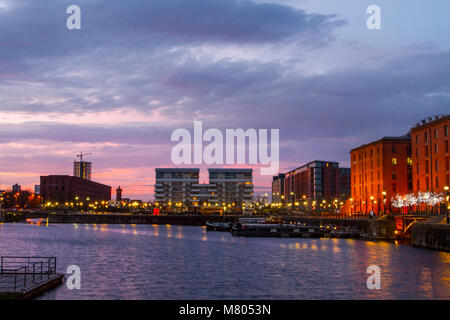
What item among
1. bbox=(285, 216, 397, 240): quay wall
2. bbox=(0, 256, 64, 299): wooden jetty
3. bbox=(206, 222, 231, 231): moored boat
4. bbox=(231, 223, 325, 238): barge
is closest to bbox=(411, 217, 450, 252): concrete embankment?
bbox=(285, 216, 397, 240): quay wall

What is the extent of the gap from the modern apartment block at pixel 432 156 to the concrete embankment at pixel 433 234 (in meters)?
24.9

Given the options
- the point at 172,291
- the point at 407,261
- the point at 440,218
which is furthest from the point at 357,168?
the point at 172,291

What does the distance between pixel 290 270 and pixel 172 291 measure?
21.3 metres

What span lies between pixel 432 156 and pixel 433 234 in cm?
4155

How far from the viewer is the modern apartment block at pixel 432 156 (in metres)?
119

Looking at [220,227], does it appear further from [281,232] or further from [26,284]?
[26,284]

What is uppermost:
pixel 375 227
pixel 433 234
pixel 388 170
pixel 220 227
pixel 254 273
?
pixel 388 170

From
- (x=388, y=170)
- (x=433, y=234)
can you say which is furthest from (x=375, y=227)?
(x=388, y=170)

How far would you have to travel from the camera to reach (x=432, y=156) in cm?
12531

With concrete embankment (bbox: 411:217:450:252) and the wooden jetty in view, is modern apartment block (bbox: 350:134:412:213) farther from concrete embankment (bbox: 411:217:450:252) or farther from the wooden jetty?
the wooden jetty

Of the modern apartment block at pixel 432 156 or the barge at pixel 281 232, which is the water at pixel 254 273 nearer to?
the modern apartment block at pixel 432 156

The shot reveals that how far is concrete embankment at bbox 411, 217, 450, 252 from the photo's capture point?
84.1 meters

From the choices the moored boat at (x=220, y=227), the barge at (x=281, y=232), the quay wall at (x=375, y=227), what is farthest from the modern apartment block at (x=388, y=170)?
the moored boat at (x=220, y=227)

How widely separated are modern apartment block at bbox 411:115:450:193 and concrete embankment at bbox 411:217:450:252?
81.8 feet
